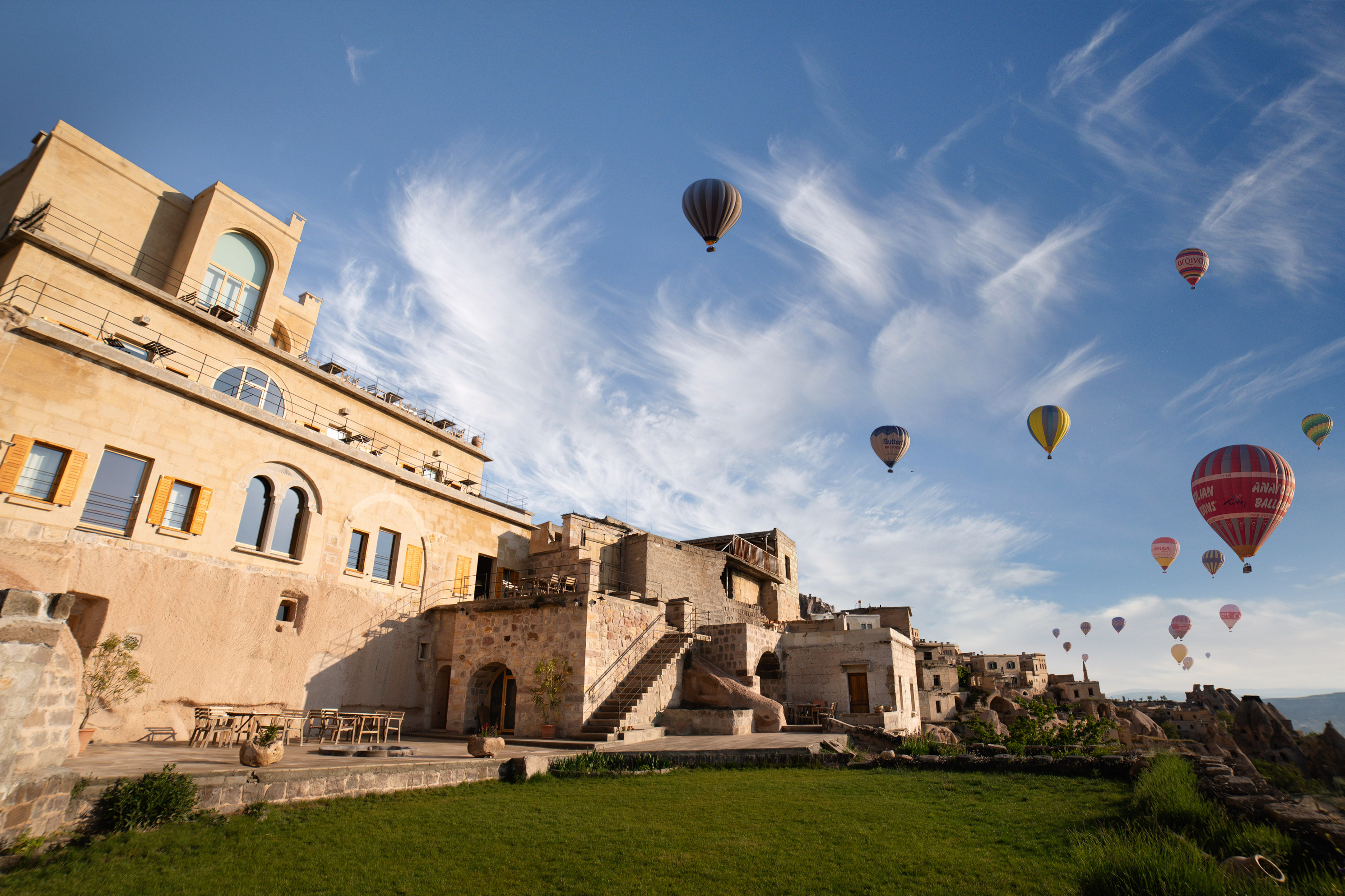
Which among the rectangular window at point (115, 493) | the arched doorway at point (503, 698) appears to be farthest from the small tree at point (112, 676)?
the arched doorway at point (503, 698)

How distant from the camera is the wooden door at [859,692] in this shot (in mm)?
21969

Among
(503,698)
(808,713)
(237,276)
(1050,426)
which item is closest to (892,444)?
(1050,426)

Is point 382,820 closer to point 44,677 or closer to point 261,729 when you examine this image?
point 44,677

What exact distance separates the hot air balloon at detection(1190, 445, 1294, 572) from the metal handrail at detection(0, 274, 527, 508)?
82.8 ft

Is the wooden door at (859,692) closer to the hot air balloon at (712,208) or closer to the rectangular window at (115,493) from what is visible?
the hot air balloon at (712,208)

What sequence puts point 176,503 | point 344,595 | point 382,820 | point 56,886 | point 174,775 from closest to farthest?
1. point 56,886
2. point 174,775
3. point 382,820
4. point 176,503
5. point 344,595

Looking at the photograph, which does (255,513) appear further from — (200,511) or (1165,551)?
(1165,551)

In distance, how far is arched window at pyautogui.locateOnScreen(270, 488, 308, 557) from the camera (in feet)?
56.2

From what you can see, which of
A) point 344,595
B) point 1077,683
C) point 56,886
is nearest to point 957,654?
point 1077,683

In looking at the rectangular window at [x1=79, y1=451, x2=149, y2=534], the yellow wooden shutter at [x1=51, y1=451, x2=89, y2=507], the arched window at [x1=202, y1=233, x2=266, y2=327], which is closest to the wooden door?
the rectangular window at [x1=79, y1=451, x2=149, y2=534]

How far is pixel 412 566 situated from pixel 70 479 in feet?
28.5

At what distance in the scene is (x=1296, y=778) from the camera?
39.1 metres

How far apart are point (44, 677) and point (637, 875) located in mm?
6202

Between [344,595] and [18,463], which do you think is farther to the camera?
[344,595]
